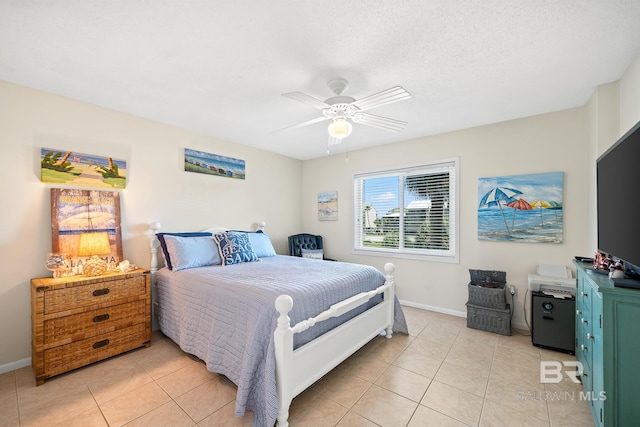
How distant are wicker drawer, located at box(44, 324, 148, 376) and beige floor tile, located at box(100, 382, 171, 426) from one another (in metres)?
0.65

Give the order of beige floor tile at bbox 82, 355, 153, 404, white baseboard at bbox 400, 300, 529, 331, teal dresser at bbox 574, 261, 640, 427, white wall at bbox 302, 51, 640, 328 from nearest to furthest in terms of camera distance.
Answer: teal dresser at bbox 574, 261, 640, 427
beige floor tile at bbox 82, 355, 153, 404
white wall at bbox 302, 51, 640, 328
white baseboard at bbox 400, 300, 529, 331

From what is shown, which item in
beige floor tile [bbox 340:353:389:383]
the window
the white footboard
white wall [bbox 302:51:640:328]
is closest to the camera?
the white footboard

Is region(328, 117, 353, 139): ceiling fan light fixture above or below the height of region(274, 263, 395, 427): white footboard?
above

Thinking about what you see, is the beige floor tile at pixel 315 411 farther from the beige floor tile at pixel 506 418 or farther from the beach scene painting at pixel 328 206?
→ the beach scene painting at pixel 328 206

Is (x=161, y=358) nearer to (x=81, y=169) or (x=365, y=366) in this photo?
(x=365, y=366)

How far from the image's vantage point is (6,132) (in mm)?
2258

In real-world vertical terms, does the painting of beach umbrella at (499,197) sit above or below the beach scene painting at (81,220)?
above

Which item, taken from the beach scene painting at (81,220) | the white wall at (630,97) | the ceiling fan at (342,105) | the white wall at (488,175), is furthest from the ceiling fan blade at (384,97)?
the beach scene painting at (81,220)

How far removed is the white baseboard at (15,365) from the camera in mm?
2215

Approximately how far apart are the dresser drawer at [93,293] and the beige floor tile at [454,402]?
2.69 metres

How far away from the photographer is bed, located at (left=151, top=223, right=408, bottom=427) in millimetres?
1659

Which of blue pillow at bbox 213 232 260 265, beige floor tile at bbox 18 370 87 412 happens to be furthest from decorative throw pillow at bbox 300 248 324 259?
beige floor tile at bbox 18 370 87 412

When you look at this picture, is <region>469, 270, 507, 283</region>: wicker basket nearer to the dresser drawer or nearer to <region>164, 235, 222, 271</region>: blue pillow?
<region>164, 235, 222, 271</region>: blue pillow

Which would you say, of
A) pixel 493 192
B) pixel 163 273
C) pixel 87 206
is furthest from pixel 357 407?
pixel 87 206
